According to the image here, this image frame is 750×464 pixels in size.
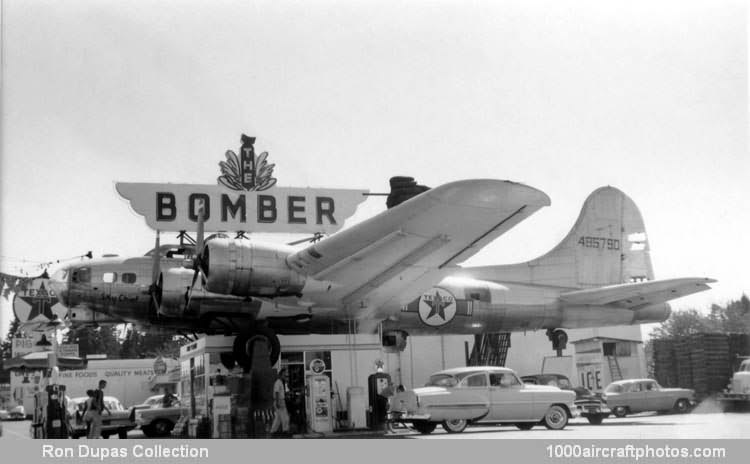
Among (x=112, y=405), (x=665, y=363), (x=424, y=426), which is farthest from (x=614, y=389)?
(x=112, y=405)

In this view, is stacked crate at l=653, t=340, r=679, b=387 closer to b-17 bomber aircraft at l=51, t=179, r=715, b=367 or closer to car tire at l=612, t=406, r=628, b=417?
car tire at l=612, t=406, r=628, b=417

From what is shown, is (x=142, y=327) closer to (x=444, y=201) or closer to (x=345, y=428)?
(x=345, y=428)

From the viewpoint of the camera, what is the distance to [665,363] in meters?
21.6

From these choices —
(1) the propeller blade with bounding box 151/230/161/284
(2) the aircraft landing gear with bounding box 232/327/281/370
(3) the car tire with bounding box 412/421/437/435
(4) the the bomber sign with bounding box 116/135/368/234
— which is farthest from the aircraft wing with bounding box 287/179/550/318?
(4) the the bomber sign with bounding box 116/135/368/234

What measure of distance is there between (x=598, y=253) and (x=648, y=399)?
3871mm

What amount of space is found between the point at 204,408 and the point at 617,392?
35.1 ft

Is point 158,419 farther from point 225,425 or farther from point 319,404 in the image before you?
point 319,404

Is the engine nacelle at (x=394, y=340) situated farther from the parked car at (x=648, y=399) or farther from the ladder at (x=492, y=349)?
the ladder at (x=492, y=349)

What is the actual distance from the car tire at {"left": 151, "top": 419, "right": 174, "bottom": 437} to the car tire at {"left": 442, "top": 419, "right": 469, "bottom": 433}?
7508 mm

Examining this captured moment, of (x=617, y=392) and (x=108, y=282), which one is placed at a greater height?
(x=108, y=282)

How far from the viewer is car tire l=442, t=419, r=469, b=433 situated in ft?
46.7

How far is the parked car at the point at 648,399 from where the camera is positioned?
63.4 ft

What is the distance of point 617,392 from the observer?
19.6 meters

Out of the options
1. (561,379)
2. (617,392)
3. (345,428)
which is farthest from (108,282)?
(617,392)
